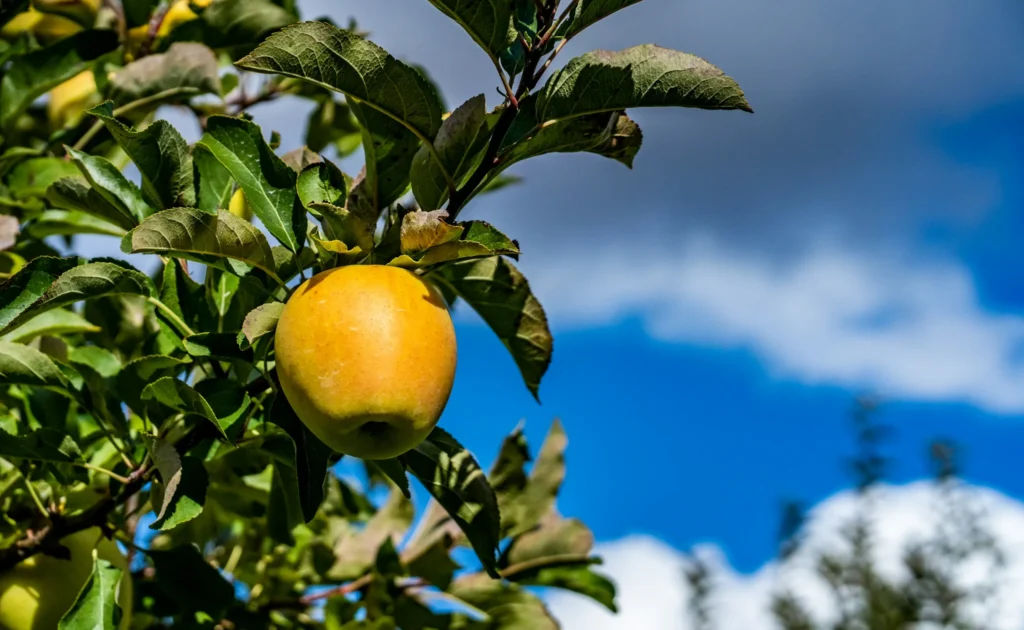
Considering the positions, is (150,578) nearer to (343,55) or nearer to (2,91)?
(2,91)

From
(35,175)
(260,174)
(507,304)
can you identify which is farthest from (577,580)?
(35,175)

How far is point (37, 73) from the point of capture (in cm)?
256

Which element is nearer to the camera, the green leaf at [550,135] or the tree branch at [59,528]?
the green leaf at [550,135]

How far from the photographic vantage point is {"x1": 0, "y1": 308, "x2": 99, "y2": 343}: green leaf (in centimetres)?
212

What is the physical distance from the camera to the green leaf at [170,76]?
8.09 feet

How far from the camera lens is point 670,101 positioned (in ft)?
4.86

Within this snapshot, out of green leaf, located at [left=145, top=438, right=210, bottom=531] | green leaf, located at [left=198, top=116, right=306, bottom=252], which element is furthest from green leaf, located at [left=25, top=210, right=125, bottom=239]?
green leaf, located at [left=145, top=438, right=210, bottom=531]

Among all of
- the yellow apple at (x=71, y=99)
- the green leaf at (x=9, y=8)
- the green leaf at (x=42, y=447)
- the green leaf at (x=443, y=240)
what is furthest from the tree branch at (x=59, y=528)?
the green leaf at (x=9, y=8)

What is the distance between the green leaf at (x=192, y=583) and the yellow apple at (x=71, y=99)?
4.64 ft

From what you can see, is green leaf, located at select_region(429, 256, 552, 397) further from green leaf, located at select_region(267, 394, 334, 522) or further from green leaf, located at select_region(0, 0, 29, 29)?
green leaf, located at select_region(0, 0, 29, 29)

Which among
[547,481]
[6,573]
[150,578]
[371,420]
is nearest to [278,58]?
[371,420]

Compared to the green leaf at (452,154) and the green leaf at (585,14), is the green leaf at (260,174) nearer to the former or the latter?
the green leaf at (452,154)

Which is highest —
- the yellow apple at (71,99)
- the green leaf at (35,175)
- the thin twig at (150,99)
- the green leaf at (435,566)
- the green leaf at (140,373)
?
the yellow apple at (71,99)

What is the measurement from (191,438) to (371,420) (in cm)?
48
